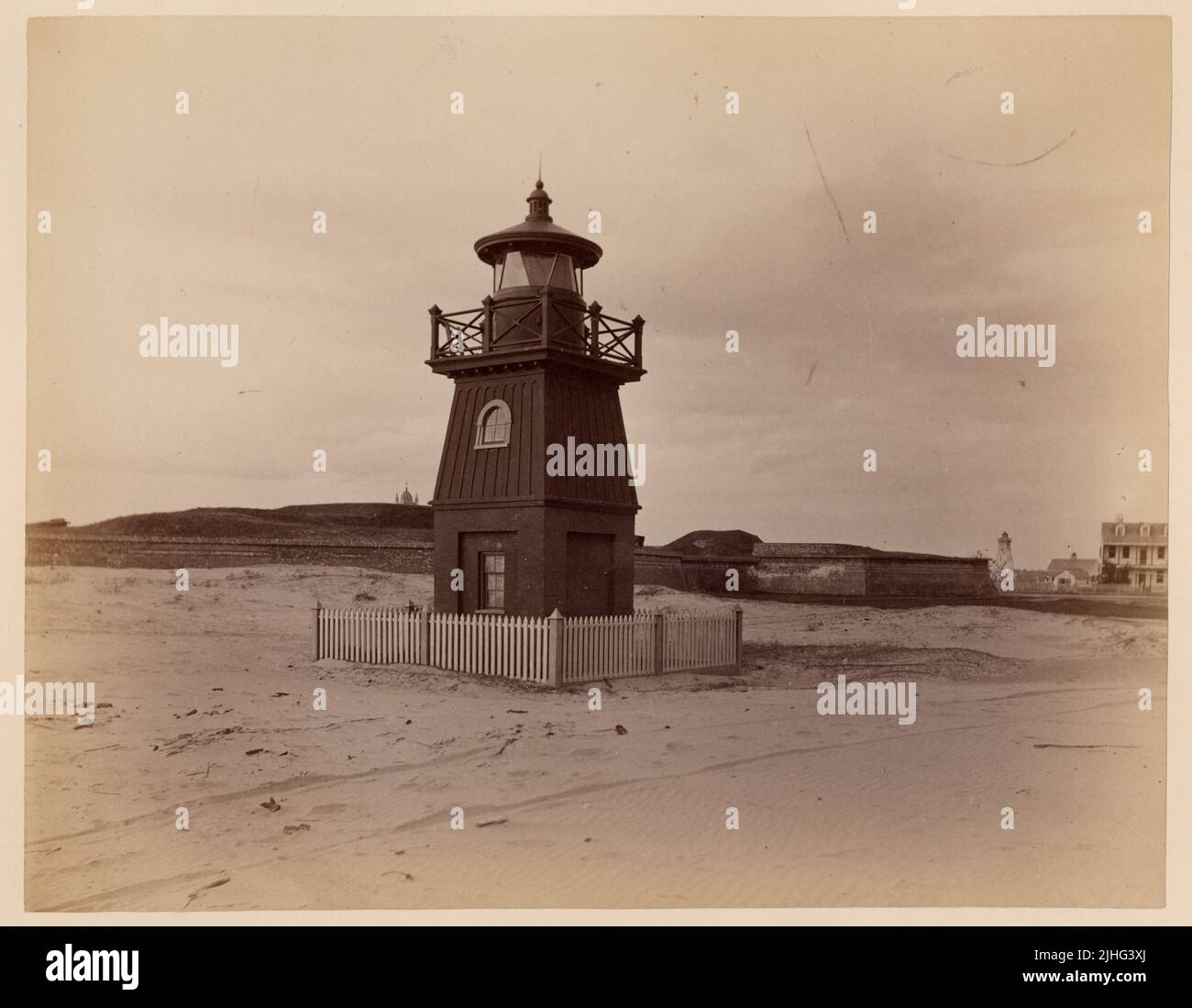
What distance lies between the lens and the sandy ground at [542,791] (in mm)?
8609

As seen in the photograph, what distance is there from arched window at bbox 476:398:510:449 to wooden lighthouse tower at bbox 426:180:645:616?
0.02m

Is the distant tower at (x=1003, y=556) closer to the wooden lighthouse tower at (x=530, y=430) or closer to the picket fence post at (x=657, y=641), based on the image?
the picket fence post at (x=657, y=641)

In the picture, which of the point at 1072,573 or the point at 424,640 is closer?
the point at 424,640

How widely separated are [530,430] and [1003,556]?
8261 mm

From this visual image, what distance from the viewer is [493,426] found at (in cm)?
1362

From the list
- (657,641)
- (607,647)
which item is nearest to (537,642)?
(607,647)

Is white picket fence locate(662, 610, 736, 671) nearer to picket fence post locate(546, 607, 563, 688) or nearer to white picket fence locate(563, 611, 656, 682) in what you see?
white picket fence locate(563, 611, 656, 682)

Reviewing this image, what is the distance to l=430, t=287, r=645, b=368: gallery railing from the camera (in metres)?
13.2

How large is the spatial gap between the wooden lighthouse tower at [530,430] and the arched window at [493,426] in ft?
0.05

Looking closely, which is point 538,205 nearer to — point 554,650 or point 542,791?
point 554,650

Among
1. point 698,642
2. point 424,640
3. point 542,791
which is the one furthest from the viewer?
point 698,642

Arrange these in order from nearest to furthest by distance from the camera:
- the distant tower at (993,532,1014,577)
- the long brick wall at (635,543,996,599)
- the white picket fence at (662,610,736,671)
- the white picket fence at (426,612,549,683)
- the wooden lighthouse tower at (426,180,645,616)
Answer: the white picket fence at (426,612,549,683) → the wooden lighthouse tower at (426,180,645,616) → the white picket fence at (662,610,736,671) → the distant tower at (993,532,1014,577) → the long brick wall at (635,543,996,599)

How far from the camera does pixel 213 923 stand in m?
8.62

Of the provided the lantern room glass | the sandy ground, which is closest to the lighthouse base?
the sandy ground
